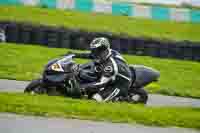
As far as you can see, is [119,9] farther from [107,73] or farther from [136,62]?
[107,73]

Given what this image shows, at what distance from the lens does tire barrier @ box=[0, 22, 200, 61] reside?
58.8 ft

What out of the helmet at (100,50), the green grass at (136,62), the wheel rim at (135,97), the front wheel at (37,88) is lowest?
the green grass at (136,62)

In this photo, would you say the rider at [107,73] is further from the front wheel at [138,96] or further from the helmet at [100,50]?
the front wheel at [138,96]

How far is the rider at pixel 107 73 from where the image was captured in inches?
395

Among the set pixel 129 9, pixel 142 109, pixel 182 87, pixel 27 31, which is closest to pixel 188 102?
pixel 182 87

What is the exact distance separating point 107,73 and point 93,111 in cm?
189

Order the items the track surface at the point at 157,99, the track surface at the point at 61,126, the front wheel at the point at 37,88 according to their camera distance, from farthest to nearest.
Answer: the track surface at the point at 157,99
the front wheel at the point at 37,88
the track surface at the point at 61,126

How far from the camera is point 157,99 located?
11.8m

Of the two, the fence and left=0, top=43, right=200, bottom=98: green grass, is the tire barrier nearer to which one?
left=0, top=43, right=200, bottom=98: green grass

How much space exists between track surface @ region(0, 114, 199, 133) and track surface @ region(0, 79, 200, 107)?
3.19 meters

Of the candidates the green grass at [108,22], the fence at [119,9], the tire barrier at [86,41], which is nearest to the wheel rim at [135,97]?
the tire barrier at [86,41]

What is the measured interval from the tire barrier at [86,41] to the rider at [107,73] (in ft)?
25.4

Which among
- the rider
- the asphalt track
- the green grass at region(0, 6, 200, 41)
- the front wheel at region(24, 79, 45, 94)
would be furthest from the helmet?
the green grass at region(0, 6, 200, 41)

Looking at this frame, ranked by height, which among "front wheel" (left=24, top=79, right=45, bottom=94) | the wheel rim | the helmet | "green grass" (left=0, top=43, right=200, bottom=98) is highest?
the helmet
